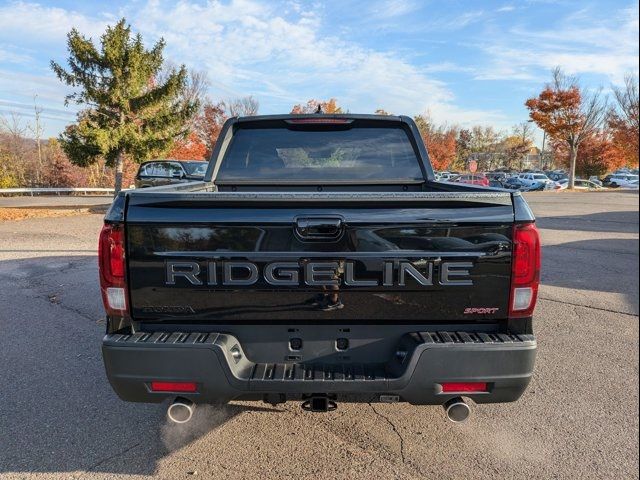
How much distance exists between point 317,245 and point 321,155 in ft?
5.92

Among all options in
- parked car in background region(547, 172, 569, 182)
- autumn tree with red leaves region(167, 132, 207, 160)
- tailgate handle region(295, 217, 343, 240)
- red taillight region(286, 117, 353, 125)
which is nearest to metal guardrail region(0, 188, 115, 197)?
autumn tree with red leaves region(167, 132, 207, 160)

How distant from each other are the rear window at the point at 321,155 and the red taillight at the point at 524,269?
1.63 meters

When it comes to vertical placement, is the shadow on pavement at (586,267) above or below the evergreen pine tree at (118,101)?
below

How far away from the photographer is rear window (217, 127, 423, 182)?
3.86 metres

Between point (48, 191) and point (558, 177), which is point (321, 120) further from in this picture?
point (558, 177)

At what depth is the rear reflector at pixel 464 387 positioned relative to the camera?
2.29 metres

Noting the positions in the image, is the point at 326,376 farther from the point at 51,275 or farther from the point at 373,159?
the point at 51,275

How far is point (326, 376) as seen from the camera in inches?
90.6

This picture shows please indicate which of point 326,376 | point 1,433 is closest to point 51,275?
point 1,433

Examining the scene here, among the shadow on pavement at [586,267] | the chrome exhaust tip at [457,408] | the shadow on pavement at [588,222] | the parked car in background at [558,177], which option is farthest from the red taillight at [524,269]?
the parked car in background at [558,177]

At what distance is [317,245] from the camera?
229 centimetres

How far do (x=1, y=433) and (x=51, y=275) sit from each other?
16.7 ft

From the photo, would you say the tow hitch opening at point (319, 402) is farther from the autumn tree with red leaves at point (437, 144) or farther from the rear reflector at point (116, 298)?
the autumn tree with red leaves at point (437, 144)

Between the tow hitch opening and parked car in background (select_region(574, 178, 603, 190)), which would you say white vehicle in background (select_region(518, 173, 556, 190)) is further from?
the tow hitch opening
